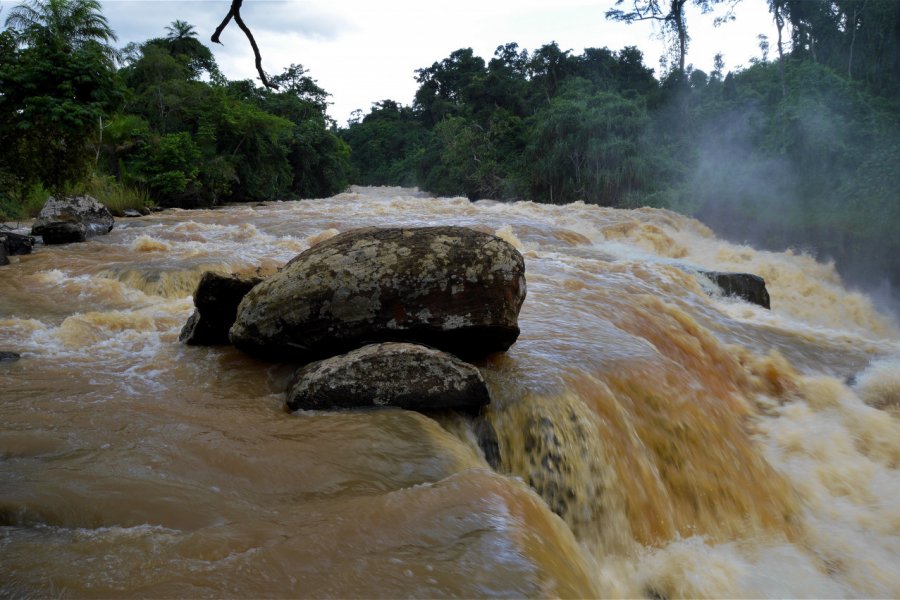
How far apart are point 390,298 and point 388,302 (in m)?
0.03

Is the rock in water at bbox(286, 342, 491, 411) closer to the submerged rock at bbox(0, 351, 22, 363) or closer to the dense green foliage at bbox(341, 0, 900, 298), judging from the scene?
the submerged rock at bbox(0, 351, 22, 363)

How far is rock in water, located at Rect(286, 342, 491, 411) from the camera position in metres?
3.38

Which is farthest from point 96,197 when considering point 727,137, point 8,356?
point 727,137

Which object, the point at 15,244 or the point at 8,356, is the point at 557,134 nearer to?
the point at 15,244

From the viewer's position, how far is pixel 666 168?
2436 cm

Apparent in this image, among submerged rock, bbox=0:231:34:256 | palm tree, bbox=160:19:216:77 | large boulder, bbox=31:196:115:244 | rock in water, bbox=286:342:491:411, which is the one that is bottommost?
rock in water, bbox=286:342:491:411

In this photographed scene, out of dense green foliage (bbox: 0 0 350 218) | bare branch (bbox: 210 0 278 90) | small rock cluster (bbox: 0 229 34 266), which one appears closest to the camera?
bare branch (bbox: 210 0 278 90)

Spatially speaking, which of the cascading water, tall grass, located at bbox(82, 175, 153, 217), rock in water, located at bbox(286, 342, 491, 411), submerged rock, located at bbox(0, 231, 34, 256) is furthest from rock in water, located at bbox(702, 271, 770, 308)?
tall grass, located at bbox(82, 175, 153, 217)

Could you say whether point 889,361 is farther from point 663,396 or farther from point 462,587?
point 462,587

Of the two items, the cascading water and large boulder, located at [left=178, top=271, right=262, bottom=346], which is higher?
large boulder, located at [left=178, top=271, right=262, bottom=346]

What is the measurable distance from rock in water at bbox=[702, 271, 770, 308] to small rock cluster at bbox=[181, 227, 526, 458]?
5.93 m

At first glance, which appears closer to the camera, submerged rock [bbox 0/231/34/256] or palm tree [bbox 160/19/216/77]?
submerged rock [bbox 0/231/34/256]

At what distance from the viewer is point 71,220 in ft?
36.3

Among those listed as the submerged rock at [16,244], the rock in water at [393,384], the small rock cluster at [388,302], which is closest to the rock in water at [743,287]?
the small rock cluster at [388,302]
